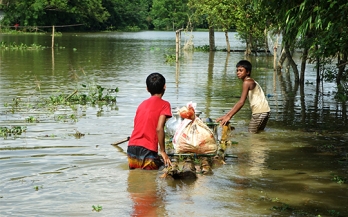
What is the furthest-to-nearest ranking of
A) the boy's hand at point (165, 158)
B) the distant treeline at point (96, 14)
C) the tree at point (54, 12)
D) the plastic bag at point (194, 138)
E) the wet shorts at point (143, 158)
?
the distant treeline at point (96, 14)
the tree at point (54, 12)
the plastic bag at point (194, 138)
the wet shorts at point (143, 158)
the boy's hand at point (165, 158)

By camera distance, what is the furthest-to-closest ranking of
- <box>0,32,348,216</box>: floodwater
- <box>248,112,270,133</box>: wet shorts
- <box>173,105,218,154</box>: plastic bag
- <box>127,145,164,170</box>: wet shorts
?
<box>248,112,270,133</box>: wet shorts, <box>173,105,218,154</box>: plastic bag, <box>127,145,164,170</box>: wet shorts, <box>0,32,348,216</box>: floodwater

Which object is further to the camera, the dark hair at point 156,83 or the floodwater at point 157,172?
the dark hair at point 156,83

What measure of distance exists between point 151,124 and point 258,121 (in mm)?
4083

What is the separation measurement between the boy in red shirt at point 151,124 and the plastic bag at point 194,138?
74 centimetres

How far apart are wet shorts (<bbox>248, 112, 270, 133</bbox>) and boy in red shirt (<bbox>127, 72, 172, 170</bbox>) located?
12.7ft

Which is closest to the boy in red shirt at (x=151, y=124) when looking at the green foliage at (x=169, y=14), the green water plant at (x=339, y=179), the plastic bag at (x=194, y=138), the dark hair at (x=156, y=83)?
the dark hair at (x=156, y=83)

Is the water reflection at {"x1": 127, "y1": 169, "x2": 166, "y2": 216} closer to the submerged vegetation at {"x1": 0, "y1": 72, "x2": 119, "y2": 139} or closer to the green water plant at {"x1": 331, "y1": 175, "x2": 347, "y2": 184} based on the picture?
the green water plant at {"x1": 331, "y1": 175, "x2": 347, "y2": 184}

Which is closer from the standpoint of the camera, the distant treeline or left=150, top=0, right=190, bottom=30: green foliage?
the distant treeline

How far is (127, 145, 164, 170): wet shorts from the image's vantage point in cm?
825

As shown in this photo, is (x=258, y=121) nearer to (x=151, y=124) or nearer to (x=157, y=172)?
(x=157, y=172)

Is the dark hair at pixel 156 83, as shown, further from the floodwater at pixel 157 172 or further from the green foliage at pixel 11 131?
the green foliage at pixel 11 131

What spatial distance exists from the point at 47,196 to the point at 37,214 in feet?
2.24

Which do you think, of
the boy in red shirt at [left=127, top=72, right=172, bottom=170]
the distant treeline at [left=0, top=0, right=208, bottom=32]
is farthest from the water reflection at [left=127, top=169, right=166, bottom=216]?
the distant treeline at [left=0, top=0, right=208, bottom=32]

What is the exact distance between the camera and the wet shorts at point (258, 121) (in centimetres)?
1168
